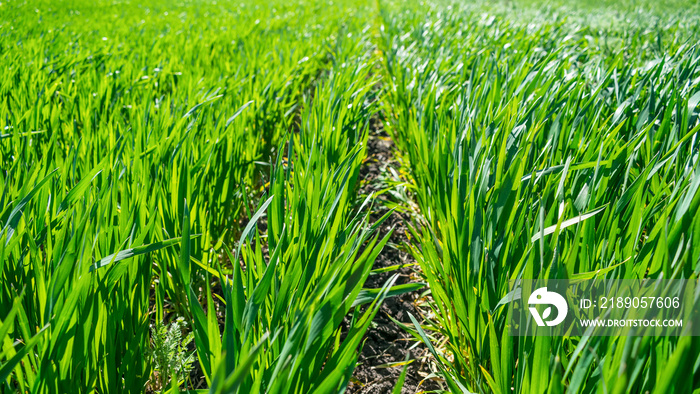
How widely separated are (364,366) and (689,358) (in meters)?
0.79

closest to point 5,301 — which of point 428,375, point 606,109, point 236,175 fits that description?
point 236,175

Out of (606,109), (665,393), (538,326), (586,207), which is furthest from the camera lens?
(606,109)

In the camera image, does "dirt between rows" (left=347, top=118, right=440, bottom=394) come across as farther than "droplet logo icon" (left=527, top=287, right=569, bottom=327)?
Yes

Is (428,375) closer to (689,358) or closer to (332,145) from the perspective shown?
(689,358)

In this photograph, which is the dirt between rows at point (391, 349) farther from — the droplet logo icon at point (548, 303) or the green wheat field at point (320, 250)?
the droplet logo icon at point (548, 303)

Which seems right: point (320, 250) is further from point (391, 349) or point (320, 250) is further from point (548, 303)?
point (391, 349)

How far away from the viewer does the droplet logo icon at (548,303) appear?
70 cm

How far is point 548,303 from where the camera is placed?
2.43 ft

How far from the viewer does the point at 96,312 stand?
73 cm

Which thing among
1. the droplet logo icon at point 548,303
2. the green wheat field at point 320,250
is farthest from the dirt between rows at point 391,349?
the droplet logo icon at point 548,303

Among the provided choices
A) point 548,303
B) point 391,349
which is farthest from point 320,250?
point 391,349

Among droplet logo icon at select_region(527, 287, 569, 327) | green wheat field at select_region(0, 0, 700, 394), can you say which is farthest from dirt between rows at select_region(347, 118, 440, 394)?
droplet logo icon at select_region(527, 287, 569, 327)

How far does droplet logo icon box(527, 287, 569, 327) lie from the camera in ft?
2.30

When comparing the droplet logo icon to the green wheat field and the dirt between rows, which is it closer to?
the green wheat field
